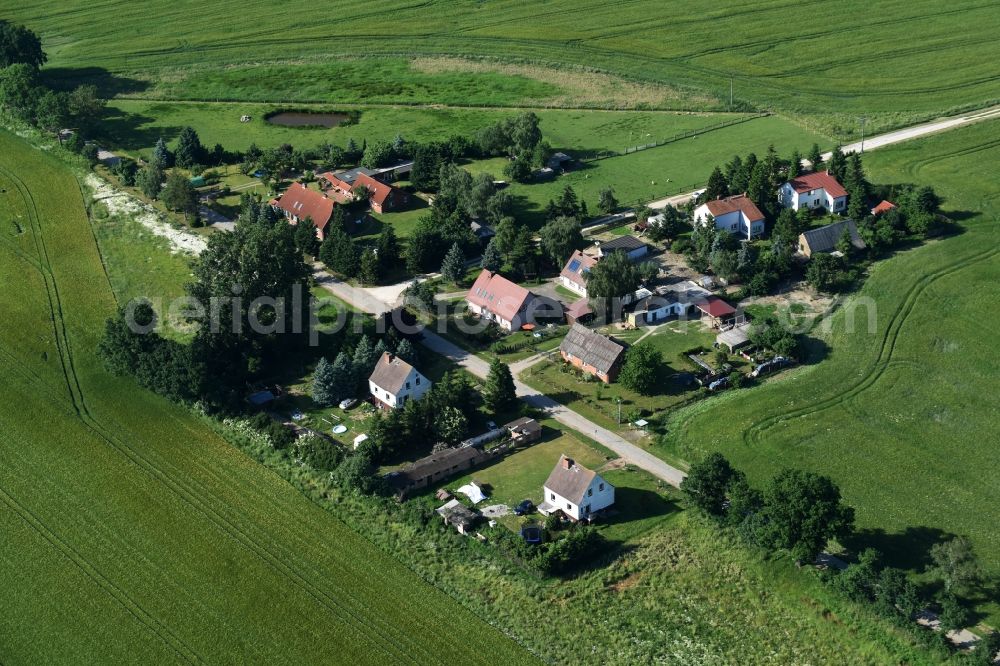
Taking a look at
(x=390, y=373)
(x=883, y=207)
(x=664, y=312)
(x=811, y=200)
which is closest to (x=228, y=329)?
(x=390, y=373)

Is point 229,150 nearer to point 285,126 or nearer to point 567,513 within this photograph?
point 285,126

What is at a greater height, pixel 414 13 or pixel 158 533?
pixel 414 13

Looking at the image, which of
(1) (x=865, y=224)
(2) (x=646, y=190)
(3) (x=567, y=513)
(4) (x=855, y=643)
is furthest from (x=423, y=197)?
(4) (x=855, y=643)

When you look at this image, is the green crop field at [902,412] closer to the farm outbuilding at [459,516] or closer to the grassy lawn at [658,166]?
the farm outbuilding at [459,516]

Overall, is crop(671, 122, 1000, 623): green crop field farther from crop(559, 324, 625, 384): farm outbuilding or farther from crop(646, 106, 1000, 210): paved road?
crop(646, 106, 1000, 210): paved road

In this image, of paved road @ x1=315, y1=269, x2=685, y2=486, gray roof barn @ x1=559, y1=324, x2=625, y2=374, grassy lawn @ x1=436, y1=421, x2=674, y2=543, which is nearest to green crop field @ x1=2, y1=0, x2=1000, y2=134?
paved road @ x1=315, y1=269, x2=685, y2=486

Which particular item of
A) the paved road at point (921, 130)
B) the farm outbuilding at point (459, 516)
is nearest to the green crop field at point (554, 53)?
the paved road at point (921, 130)
